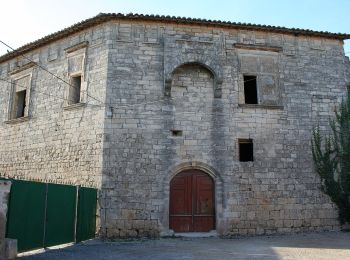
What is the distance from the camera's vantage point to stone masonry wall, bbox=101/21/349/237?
35.4 ft

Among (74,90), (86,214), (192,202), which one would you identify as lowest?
(86,214)

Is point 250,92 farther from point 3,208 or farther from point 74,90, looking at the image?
point 3,208

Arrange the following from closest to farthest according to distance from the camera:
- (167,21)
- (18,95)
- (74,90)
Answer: (167,21) < (74,90) < (18,95)

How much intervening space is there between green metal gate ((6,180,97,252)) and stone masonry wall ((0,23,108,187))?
4.11 feet

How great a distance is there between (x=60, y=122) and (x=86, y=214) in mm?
3777


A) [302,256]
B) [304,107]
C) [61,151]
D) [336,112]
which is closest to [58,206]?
[61,151]

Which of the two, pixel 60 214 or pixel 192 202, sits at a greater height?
pixel 192 202

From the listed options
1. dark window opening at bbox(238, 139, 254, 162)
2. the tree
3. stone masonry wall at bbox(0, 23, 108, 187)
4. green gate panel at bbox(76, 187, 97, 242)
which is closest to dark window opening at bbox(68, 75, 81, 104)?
stone masonry wall at bbox(0, 23, 108, 187)

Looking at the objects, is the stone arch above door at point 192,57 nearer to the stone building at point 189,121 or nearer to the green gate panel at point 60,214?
the stone building at point 189,121

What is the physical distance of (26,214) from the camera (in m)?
7.11

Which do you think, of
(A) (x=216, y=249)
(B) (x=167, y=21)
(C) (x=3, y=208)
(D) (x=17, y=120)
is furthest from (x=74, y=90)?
(A) (x=216, y=249)

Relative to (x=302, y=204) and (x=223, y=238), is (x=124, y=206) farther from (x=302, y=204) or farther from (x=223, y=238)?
(x=302, y=204)

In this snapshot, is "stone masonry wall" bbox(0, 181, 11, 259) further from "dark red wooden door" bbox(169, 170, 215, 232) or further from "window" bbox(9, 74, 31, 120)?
"window" bbox(9, 74, 31, 120)

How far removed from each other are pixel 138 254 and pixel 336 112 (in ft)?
27.2
